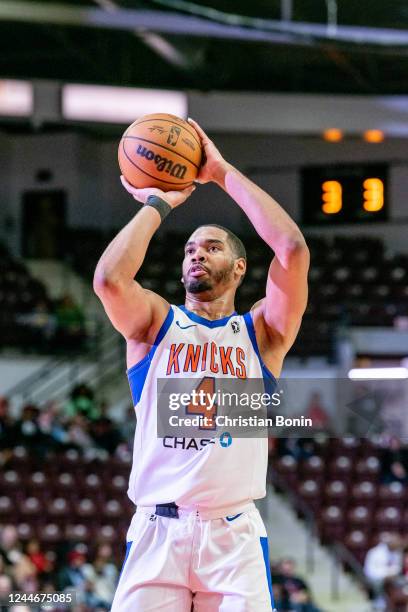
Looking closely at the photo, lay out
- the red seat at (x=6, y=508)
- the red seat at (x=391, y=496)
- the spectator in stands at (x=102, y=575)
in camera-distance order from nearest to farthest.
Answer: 1. the spectator in stands at (x=102, y=575)
2. the red seat at (x=6, y=508)
3. the red seat at (x=391, y=496)

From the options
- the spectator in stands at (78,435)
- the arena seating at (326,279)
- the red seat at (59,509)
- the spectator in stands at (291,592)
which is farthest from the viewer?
the arena seating at (326,279)

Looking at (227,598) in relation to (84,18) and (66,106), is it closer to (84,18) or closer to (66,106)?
(84,18)

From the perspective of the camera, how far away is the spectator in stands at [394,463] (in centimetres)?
1288

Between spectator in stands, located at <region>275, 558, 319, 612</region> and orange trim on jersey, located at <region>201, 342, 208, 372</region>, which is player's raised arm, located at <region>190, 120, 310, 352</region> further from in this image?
Answer: spectator in stands, located at <region>275, 558, 319, 612</region>

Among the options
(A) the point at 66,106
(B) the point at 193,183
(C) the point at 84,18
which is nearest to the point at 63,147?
(A) the point at 66,106

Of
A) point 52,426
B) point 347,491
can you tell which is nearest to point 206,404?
point 347,491

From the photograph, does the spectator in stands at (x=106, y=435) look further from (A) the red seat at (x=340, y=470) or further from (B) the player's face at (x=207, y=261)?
(B) the player's face at (x=207, y=261)

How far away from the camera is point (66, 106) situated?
13.8m

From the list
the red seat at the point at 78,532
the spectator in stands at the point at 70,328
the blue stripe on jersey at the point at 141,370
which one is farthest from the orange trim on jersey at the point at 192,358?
the spectator in stands at the point at 70,328

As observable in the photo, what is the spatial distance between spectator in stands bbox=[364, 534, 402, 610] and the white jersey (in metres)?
7.22

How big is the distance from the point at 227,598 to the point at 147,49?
46.9 ft

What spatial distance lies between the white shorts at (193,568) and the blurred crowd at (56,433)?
9432mm

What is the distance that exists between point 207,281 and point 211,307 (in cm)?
13

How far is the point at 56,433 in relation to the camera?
13438 mm
